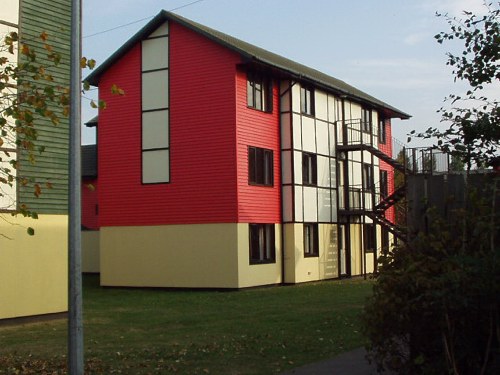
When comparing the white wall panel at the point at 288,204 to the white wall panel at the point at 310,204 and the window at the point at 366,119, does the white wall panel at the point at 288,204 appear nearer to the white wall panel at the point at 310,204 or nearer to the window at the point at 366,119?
the white wall panel at the point at 310,204

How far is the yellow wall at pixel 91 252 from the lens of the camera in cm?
4050

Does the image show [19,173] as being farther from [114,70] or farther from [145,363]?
[114,70]

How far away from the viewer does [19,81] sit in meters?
8.42

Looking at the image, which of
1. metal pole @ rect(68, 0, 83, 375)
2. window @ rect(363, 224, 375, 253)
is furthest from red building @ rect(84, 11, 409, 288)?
metal pole @ rect(68, 0, 83, 375)

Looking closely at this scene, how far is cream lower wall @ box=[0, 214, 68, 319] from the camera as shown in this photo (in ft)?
57.1

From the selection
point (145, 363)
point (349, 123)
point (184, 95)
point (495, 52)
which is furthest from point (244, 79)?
point (495, 52)

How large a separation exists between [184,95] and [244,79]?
2477 mm

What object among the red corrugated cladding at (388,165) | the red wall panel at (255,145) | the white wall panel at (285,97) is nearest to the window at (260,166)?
the red wall panel at (255,145)

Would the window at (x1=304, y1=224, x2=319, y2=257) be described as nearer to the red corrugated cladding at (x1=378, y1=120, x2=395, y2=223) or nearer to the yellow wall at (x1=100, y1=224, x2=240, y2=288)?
the yellow wall at (x1=100, y1=224, x2=240, y2=288)

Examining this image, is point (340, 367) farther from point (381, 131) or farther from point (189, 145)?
point (381, 131)

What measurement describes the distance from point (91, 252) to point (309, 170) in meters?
14.6

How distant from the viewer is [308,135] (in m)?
32.0

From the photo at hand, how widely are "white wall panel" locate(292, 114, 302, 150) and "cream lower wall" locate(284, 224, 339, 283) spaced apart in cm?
333

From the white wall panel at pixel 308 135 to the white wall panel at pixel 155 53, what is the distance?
634 centimetres
